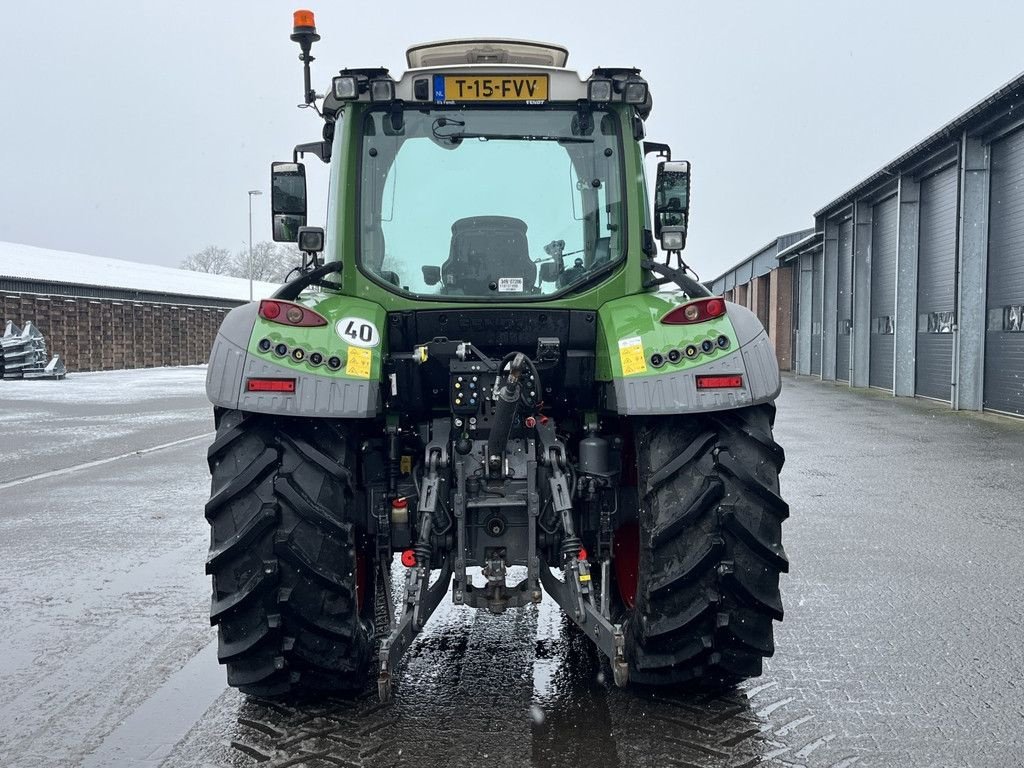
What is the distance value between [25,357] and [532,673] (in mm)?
32302

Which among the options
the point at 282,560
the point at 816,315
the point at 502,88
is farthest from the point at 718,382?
the point at 816,315

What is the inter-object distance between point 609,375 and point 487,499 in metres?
0.72

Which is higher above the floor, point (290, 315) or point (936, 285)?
point (936, 285)

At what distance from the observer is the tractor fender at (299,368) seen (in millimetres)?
3992

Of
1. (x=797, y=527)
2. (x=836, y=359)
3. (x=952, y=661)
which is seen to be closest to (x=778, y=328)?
(x=836, y=359)

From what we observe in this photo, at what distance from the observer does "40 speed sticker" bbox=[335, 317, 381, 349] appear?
418 cm

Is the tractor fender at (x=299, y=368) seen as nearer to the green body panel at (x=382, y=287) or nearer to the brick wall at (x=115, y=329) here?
the green body panel at (x=382, y=287)

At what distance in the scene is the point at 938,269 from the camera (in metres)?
22.8

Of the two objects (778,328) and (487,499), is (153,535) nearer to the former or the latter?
(487,499)

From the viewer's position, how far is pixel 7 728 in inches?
159

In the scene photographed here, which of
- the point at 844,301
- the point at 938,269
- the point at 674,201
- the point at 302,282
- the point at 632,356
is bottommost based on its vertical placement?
the point at 632,356

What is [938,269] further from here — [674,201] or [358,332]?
[358,332]

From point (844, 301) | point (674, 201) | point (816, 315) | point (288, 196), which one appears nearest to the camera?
point (674, 201)

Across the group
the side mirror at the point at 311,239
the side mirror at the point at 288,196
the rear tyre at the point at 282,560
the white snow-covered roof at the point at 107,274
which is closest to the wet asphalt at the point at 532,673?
the rear tyre at the point at 282,560
